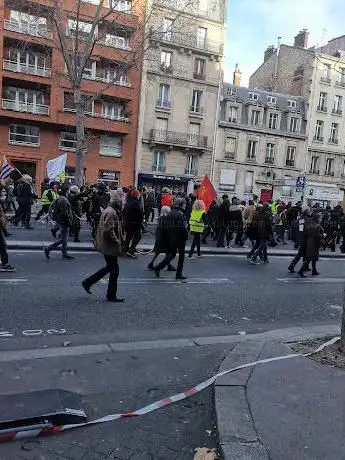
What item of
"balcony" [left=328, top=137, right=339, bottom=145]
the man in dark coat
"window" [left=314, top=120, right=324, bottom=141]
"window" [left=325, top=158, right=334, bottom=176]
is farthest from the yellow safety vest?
"balcony" [left=328, top=137, right=339, bottom=145]

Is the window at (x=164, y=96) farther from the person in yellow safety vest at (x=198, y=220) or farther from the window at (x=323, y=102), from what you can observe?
the person in yellow safety vest at (x=198, y=220)

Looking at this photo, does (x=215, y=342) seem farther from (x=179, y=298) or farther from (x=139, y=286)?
(x=139, y=286)

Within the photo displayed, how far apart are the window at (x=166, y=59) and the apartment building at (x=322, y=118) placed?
1497 centimetres

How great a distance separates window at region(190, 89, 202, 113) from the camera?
39.6 metres

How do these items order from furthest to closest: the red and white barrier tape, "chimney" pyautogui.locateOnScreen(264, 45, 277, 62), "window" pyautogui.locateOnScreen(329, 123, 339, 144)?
"chimney" pyautogui.locateOnScreen(264, 45, 277, 62)
"window" pyautogui.locateOnScreen(329, 123, 339, 144)
the red and white barrier tape

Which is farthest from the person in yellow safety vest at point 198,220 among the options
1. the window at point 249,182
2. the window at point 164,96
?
the window at point 249,182

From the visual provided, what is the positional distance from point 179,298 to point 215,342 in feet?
7.86

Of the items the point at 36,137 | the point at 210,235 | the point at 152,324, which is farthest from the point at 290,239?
the point at 36,137

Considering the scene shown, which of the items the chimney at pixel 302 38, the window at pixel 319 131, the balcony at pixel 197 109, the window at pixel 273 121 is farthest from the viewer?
the chimney at pixel 302 38

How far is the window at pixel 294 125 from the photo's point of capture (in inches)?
1763

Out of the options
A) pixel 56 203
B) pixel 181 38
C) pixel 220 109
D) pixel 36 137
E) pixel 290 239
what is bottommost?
pixel 290 239

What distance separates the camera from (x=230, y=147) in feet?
137

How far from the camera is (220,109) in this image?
135 feet

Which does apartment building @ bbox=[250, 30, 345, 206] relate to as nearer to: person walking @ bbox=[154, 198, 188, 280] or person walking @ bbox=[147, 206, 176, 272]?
person walking @ bbox=[147, 206, 176, 272]
